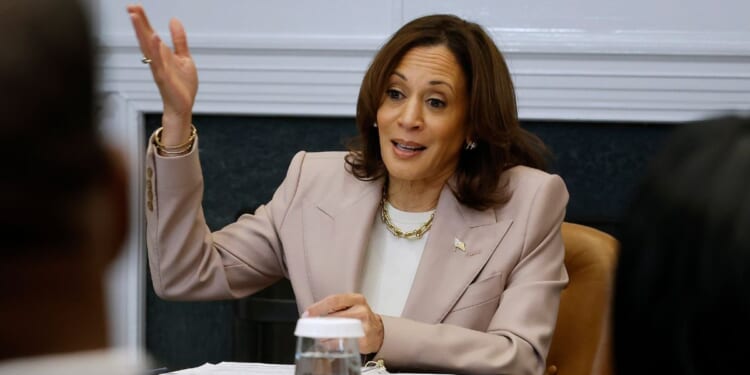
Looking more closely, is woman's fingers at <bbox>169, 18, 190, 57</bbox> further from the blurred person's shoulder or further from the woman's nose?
the blurred person's shoulder

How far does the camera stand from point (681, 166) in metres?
0.69

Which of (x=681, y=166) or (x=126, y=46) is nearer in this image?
(x=681, y=166)

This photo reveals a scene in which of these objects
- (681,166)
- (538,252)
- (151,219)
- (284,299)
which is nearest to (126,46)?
(284,299)

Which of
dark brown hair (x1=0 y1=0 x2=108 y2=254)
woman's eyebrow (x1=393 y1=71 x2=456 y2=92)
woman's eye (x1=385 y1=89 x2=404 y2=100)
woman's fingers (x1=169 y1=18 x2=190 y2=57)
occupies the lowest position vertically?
woman's eye (x1=385 y1=89 x2=404 y2=100)

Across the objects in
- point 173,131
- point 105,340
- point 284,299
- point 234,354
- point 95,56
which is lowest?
point 234,354

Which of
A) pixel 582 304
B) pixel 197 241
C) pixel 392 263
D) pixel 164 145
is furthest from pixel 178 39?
pixel 582 304

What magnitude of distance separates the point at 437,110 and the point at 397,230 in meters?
0.29

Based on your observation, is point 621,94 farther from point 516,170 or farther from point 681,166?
point 681,166

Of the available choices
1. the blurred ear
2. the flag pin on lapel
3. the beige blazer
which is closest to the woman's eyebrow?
the beige blazer

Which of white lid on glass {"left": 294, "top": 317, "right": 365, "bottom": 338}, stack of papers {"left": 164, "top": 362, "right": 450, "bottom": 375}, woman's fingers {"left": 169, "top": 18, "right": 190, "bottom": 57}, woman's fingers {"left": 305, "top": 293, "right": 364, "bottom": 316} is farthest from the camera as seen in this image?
woman's fingers {"left": 169, "top": 18, "right": 190, "bottom": 57}

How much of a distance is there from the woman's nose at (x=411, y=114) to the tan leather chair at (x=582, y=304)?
44 centimetres

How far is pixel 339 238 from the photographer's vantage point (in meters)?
2.49

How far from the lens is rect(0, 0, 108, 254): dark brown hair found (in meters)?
0.51

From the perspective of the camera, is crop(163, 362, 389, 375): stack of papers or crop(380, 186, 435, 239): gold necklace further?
crop(380, 186, 435, 239): gold necklace
